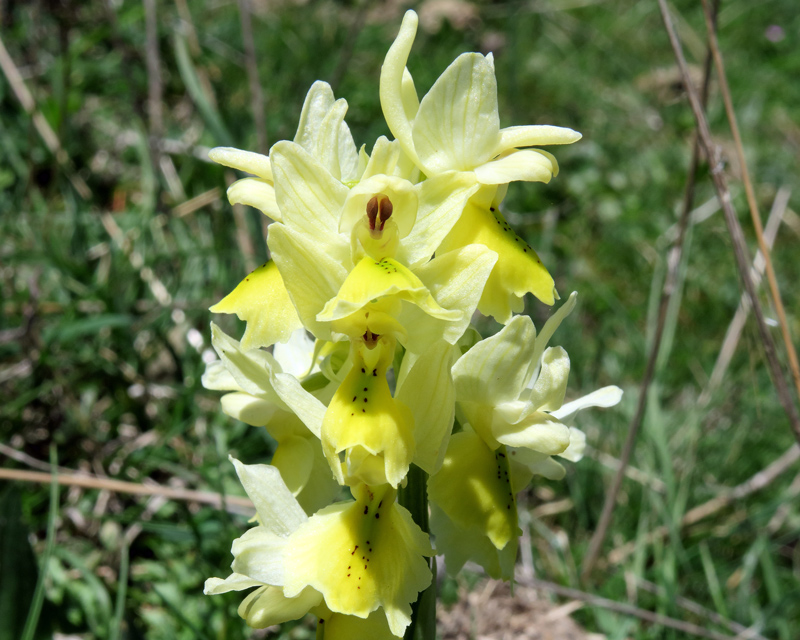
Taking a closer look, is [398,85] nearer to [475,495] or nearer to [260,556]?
[475,495]

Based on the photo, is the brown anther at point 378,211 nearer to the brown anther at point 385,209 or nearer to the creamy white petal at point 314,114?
the brown anther at point 385,209

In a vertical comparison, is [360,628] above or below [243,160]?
below

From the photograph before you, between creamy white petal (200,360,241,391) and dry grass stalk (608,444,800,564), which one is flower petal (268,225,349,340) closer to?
creamy white petal (200,360,241,391)

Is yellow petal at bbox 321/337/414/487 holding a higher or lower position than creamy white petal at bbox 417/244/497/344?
lower

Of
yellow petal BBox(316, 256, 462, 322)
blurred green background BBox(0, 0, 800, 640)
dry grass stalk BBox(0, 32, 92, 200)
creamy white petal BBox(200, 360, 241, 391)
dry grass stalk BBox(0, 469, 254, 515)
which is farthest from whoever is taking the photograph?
dry grass stalk BBox(0, 32, 92, 200)

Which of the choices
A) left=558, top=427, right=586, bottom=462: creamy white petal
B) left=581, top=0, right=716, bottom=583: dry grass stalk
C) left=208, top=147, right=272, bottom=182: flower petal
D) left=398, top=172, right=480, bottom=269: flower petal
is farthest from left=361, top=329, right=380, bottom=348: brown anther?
left=581, top=0, right=716, bottom=583: dry grass stalk

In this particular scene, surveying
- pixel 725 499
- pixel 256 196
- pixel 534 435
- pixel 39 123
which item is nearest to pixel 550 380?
pixel 534 435

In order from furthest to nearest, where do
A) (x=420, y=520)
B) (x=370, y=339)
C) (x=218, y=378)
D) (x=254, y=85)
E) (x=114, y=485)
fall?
(x=254, y=85) < (x=114, y=485) < (x=218, y=378) < (x=420, y=520) < (x=370, y=339)
